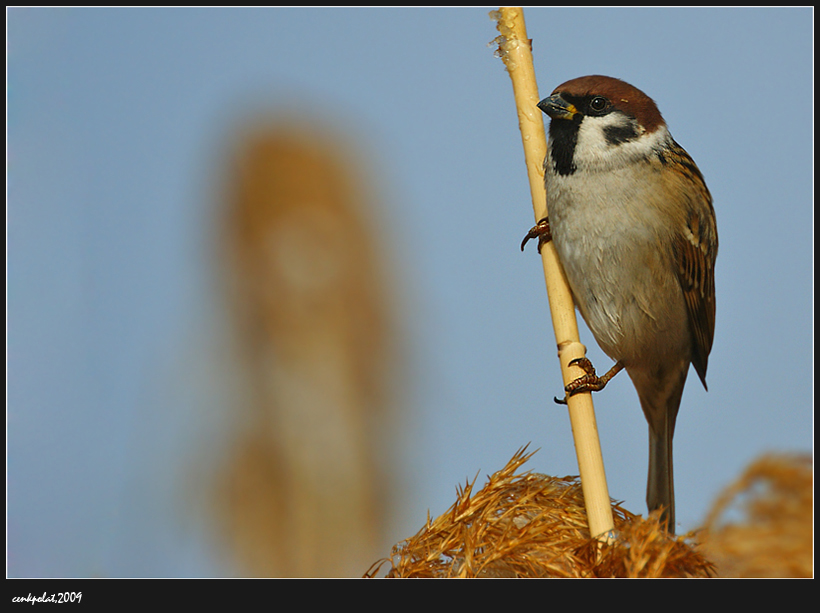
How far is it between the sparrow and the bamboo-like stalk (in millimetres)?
267

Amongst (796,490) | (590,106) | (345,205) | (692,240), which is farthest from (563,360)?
(345,205)

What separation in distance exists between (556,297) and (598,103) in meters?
0.71

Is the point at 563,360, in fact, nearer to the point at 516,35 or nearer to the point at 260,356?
the point at 516,35

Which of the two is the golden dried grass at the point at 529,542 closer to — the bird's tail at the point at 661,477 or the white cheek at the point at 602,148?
the bird's tail at the point at 661,477

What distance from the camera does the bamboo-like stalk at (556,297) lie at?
1.22 m

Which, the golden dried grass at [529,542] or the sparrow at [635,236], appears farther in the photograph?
the sparrow at [635,236]

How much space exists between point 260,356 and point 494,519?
9.36 ft

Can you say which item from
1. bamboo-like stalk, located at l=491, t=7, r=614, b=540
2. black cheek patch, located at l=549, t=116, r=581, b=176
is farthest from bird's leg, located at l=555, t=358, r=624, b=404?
black cheek patch, located at l=549, t=116, r=581, b=176

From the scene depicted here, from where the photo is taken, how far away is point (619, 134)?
1953 mm

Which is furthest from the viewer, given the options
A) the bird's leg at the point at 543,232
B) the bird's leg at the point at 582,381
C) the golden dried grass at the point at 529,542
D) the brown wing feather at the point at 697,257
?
the brown wing feather at the point at 697,257

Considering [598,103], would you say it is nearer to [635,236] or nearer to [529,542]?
[635,236]

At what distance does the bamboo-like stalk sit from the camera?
48.1 inches

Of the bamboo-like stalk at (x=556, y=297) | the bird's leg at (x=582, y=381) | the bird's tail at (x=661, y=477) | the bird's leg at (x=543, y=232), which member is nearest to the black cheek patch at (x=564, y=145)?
the bird's leg at (x=543, y=232)

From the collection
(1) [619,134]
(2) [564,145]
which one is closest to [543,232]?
(2) [564,145]
